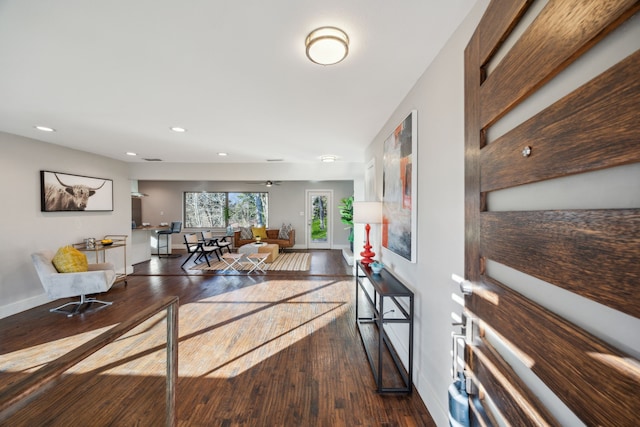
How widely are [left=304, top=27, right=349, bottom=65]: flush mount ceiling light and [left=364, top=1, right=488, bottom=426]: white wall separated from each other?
0.64 m

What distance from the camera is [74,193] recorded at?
4.16 metres

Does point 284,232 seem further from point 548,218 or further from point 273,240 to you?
point 548,218

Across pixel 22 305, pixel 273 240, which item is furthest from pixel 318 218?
pixel 22 305

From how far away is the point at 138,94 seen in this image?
220 centimetres

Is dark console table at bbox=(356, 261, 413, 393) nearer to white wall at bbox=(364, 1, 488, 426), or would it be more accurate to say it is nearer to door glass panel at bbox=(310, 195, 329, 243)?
white wall at bbox=(364, 1, 488, 426)

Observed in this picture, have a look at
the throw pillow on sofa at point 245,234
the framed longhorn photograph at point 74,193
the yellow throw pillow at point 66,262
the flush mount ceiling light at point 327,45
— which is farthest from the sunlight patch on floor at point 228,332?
the throw pillow on sofa at point 245,234

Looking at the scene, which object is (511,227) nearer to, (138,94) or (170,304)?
(170,304)

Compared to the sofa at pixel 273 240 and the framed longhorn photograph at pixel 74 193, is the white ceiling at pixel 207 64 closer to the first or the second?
the framed longhorn photograph at pixel 74 193

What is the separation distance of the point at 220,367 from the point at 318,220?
664cm

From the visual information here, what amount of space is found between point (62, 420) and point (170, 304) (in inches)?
53.4

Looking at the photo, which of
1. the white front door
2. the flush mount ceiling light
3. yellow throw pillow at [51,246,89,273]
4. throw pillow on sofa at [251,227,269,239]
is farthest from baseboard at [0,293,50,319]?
the white front door

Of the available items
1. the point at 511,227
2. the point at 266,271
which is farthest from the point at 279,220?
the point at 511,227

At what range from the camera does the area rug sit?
5.91 m

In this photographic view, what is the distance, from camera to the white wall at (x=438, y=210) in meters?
1.42
